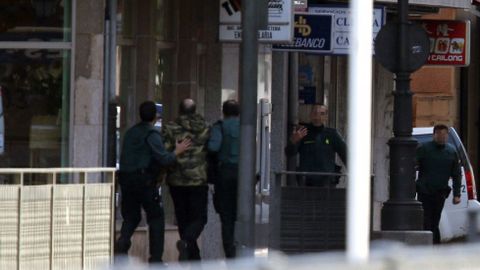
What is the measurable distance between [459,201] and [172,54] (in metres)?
4.85

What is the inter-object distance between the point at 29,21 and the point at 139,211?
7.45 feet

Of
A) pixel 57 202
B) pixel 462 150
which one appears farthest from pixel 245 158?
pixel 462 150

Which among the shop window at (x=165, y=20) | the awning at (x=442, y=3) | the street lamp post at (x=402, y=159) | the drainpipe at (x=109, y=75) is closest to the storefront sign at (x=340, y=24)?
the awning at (x=442, y=3)

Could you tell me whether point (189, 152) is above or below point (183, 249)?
above

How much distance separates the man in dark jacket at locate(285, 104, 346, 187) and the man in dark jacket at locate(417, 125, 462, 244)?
2382mm

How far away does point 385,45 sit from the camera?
15.6 m

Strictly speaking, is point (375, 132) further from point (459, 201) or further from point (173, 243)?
point (173, 243)

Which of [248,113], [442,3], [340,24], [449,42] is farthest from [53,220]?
[449,42]

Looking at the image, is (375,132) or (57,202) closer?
(57,202)

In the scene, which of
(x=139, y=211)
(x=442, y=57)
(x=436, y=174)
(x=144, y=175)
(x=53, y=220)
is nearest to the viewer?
(x=53, y=220)

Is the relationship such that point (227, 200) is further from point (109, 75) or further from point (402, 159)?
point (402, 159)

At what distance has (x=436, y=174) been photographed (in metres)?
18.6

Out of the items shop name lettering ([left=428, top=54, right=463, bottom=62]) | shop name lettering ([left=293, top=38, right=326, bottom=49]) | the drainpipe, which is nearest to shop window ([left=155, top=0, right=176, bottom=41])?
the drainpipe

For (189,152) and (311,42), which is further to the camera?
(311,42)
